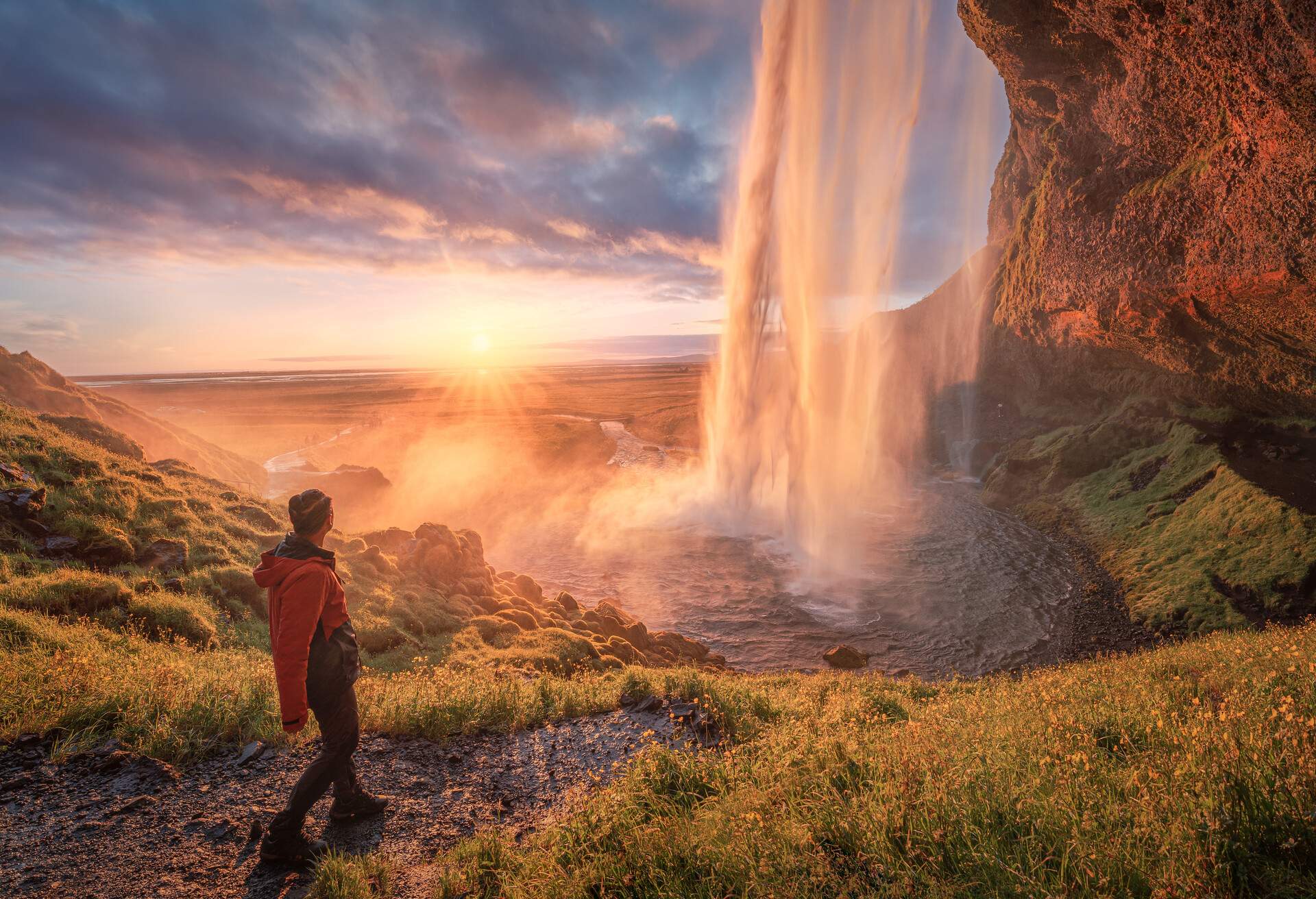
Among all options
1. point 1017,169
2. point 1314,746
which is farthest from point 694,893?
point 1017,169

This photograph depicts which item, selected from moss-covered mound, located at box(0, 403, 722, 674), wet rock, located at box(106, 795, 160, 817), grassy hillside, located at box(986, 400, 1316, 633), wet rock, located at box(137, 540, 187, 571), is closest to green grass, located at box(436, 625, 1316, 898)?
wet rock, located at box(106, 795, 160, 817)

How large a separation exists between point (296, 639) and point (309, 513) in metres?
1.09

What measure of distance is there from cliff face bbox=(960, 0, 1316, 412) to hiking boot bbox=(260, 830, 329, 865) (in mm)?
24701

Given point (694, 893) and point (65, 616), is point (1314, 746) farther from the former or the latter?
point (65, 616)

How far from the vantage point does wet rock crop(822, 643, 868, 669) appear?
61.5 feet

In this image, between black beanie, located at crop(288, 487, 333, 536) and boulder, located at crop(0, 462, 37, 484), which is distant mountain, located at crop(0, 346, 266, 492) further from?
black beanie, located at crop(288, 487, 333, 536)

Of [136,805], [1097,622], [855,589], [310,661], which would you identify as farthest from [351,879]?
[1097,622]

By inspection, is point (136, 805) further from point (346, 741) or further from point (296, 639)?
point (296, 639)

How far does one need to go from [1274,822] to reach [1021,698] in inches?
212

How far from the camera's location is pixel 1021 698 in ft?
27.1

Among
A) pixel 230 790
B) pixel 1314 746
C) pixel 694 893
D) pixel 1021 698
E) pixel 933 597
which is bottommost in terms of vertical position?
pixel 933 597

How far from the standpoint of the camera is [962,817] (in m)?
3.93

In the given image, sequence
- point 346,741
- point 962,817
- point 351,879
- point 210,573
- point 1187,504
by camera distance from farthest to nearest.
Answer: point 1187,504 < point 210,573 < point 346,741 < point 351,879 < point 962,817

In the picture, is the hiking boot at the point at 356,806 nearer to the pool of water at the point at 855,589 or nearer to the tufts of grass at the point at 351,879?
the tufts of grass at the point at 351,879
